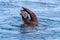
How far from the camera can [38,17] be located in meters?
11.4

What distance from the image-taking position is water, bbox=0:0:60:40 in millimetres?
9031

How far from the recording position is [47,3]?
14.1 meters

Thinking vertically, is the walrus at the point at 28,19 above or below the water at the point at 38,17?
above

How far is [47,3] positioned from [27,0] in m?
1.11

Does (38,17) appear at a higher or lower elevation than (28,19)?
lower

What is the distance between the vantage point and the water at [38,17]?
29.6ft

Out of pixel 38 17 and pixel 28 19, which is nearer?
pixel 28 19

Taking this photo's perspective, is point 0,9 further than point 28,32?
Yes

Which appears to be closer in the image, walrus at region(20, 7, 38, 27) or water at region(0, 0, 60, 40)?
walrus at region(20, 7, 38, 27)

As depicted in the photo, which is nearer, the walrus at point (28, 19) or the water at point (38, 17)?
the walrus at point (28, 19)

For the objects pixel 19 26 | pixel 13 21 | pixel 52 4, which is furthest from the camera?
pixel 52 4

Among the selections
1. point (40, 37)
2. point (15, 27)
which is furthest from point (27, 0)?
point (40, 37)

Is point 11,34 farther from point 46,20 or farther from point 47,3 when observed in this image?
point 47,3

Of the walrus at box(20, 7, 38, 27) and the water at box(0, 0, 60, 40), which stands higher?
the walrus at box(20, 7, 38, 27)
